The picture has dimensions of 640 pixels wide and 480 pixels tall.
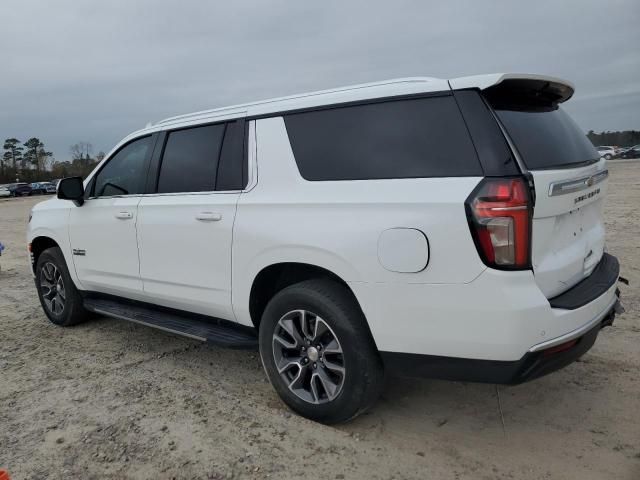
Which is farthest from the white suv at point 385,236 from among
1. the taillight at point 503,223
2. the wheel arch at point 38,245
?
the wheel arch at point 38,245

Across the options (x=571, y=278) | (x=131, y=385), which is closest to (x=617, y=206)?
(x=571, y=278)

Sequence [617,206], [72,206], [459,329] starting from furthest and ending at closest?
[617,206] < [72,206] < [459,329]

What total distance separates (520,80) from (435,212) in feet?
2.81

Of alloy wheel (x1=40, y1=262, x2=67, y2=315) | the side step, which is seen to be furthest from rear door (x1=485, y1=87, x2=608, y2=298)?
alloy wheel (x1=40, y1=262, x2=67, y2=315)

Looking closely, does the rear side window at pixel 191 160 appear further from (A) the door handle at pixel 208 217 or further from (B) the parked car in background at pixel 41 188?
(B) the parked car in background at pixel 41 188

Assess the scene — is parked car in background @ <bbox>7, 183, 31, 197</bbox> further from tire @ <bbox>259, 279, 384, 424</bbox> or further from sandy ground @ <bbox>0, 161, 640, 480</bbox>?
tire @ <bbox>259, 279, 384, 424</bbox>

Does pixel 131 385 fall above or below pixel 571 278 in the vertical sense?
below

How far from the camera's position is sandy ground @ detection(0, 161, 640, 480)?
9.00 ft

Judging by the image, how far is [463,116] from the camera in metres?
2.63

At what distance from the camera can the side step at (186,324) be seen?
350cm

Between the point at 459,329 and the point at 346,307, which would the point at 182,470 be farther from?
the point at 459,329

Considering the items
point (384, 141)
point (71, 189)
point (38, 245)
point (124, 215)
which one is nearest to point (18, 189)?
point (38, 245)

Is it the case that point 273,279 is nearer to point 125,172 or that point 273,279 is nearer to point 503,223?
point 503,223

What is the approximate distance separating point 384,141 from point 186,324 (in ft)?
6.61
